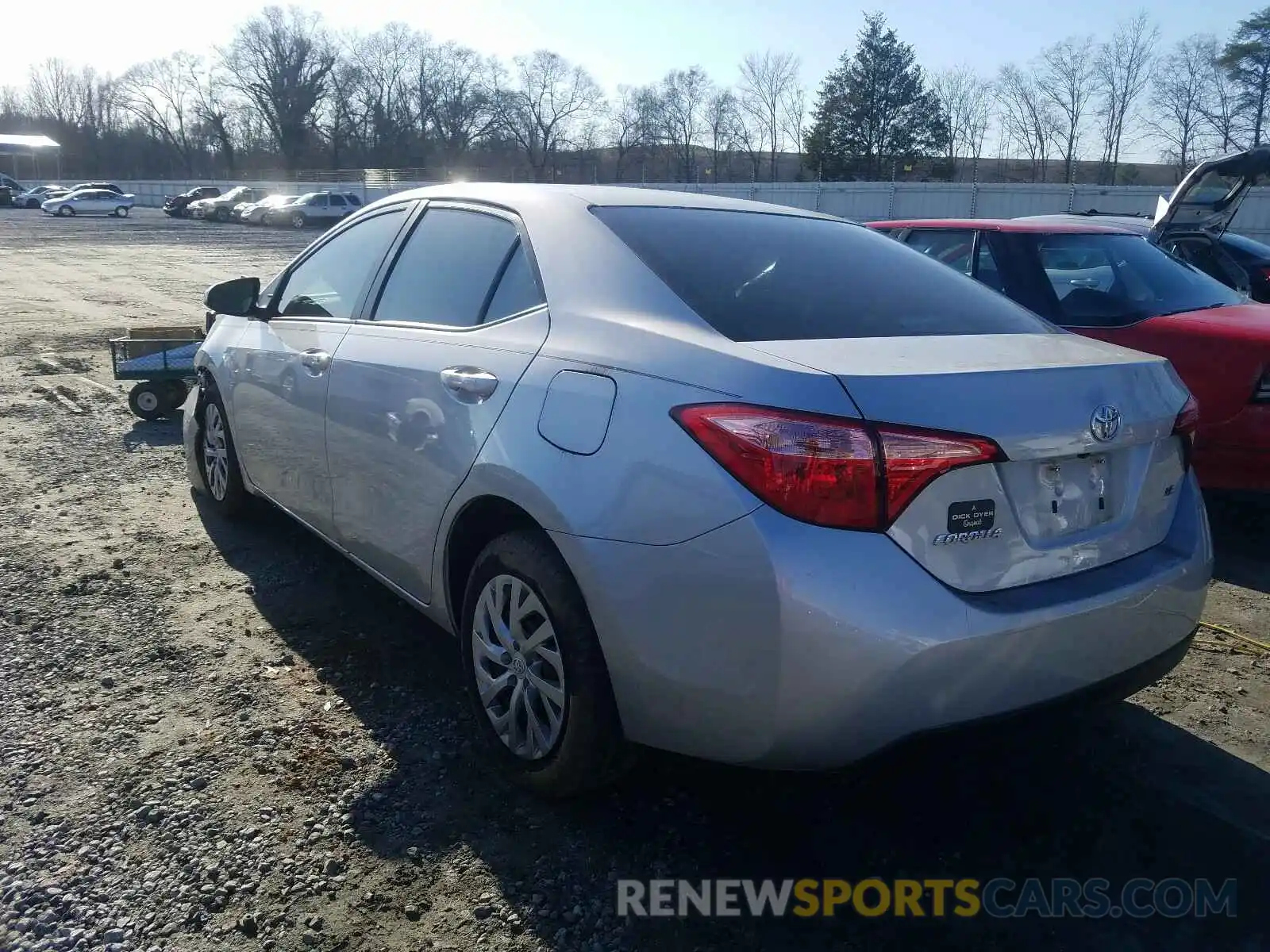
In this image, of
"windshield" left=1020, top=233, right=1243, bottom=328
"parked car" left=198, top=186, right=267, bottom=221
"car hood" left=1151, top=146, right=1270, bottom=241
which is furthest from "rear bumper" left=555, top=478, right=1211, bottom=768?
"parked car" left=198, top=186, right=267, bottom=221

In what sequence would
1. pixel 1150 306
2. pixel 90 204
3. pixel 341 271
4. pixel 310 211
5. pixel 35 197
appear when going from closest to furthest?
pixel 341 271 → pixel 1150 306 → pixel 310 211 → pixel 90 204 → pixel 35 197

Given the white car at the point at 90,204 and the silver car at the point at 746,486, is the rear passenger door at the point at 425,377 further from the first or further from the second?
the white car at the point at 90,204

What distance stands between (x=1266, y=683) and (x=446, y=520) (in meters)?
2.94

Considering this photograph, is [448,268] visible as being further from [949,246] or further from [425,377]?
[949,246]

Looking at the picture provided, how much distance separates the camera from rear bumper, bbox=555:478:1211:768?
2.14 m

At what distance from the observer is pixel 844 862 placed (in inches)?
104

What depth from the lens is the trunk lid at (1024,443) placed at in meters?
2.22

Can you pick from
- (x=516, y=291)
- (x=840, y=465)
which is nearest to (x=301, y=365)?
(x=516, y=291)

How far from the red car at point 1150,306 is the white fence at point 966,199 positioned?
20537 mm

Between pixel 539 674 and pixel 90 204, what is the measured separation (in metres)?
59.7

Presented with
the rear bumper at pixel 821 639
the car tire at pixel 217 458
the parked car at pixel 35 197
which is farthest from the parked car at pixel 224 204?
the rear bumper at pixel 821 639

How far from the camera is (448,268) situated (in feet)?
11.3

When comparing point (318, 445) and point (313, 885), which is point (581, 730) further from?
point (318, 445)

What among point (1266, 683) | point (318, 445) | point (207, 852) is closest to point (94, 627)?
point (318, 445)
